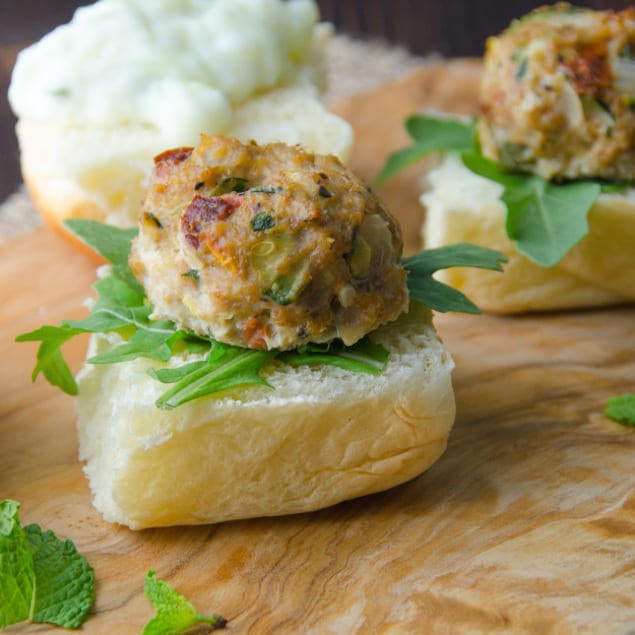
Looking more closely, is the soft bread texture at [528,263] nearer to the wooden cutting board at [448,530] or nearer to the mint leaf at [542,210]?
the mint leaf at [542,210]

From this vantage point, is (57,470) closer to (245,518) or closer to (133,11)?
(245,518)

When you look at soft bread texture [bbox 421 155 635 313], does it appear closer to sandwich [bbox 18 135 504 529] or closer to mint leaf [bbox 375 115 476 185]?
mint leaf [bbox 375 115 476 185]

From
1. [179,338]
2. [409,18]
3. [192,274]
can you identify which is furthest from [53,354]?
[409,18]

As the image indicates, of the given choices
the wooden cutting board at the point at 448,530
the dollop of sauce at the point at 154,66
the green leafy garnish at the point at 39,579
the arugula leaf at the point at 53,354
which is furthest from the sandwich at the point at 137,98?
the green leafy garnish at the point at 39,579

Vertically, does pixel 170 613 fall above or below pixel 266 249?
below

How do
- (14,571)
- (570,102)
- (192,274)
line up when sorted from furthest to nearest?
(570,102) < (192,274) < (14,571)

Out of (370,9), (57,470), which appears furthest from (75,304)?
(370,9)

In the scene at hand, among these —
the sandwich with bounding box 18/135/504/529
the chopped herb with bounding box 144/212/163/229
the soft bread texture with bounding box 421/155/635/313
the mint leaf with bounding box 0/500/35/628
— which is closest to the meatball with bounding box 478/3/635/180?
the soft bread texture with bounding box 421/155/635/313

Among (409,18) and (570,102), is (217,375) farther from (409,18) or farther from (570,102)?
(409,18)
